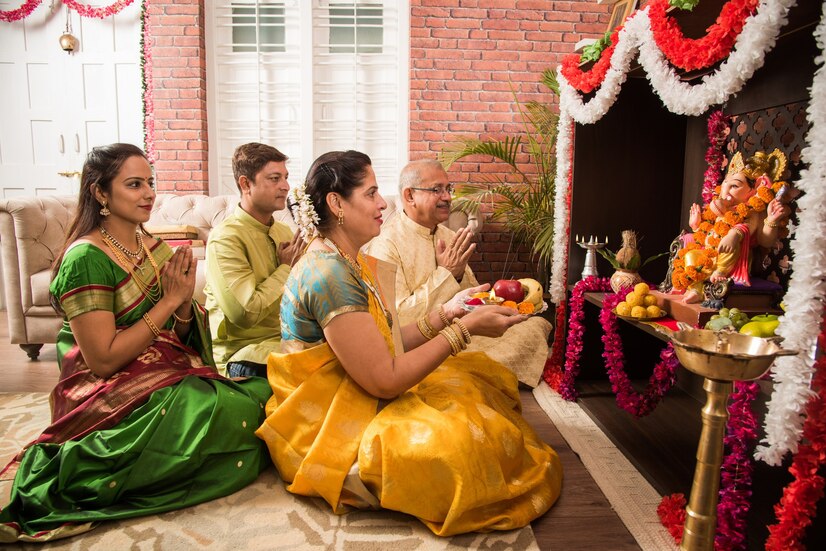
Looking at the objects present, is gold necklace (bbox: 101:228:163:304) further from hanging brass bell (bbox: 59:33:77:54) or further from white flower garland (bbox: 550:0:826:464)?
hanging brass bell (bbox: 59:33:77:54)

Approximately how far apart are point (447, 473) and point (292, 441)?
0.55m

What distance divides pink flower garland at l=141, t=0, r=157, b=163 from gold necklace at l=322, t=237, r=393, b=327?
14.6ft

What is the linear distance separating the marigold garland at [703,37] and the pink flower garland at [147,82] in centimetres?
488

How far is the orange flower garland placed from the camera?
92.9 inches

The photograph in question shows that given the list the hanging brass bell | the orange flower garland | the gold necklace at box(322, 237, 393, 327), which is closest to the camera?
the gold necklace at box(322, 237, 393, 327)

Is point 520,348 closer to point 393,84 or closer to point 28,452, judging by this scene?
point 28,452

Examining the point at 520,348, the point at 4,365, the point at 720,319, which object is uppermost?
the point at 720,319

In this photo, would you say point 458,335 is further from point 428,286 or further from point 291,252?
point 428,286

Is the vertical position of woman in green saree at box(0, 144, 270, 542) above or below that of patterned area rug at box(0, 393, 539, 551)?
above

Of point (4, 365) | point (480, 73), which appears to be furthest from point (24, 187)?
point (480, 73)

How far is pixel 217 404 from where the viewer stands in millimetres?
1971

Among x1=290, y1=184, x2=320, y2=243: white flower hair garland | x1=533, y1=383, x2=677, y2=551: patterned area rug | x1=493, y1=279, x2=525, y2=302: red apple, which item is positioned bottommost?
x1=533, y1=383, x2=677, y2=551: patterned area rug

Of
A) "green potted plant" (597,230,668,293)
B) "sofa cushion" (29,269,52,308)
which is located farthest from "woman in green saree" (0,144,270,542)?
"sofa cushion" (29,269,52,308)

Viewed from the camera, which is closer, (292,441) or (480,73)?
(292,441)
